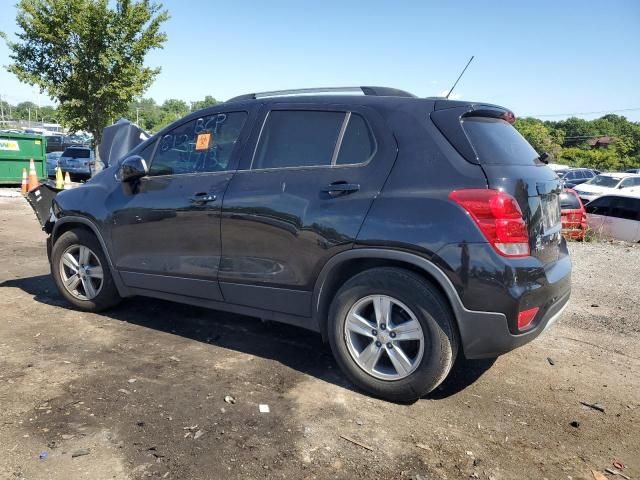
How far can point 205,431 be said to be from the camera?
115 inches

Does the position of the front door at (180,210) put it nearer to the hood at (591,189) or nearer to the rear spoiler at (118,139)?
the rear spoiler at (118,139)

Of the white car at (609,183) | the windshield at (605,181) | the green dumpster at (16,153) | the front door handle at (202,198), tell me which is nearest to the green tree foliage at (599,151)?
the white car at (609,183)

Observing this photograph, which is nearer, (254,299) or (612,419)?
(612,419)

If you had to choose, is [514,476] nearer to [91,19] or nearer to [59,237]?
[59,237]

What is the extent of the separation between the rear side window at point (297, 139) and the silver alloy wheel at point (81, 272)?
198 centimetres

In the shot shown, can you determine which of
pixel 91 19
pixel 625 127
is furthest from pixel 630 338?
pixel 625 127

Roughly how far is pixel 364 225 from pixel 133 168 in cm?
211

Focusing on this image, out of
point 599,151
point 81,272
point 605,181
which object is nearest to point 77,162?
point 81,272

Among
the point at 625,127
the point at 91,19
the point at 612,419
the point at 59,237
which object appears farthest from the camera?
the point at 625,127

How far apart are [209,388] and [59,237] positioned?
99.6 inches

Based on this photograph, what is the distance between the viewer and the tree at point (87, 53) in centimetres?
1720

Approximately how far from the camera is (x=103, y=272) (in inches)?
187

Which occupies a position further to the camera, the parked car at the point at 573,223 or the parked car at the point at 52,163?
the parked car at the point at 52,163

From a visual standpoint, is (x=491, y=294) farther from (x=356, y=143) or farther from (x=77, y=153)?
(x=77, y=153)
